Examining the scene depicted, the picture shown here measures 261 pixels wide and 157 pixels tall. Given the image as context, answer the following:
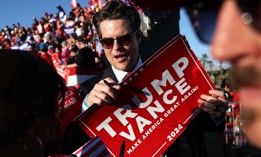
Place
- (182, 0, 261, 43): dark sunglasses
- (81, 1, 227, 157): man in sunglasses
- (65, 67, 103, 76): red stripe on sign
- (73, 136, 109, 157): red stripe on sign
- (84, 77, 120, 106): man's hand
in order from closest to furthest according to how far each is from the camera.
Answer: (182, 0, 261, 43): dark sunglasses, (73, 136, 109, 157): red stripe on sign, (84, 77, 120, 106): man's hand, (81, 1, 227, 157): man in sunglasses, (65, 67, 103, 76): red stripe on sign

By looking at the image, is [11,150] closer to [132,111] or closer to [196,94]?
[132,111]

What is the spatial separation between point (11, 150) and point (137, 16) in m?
1.38

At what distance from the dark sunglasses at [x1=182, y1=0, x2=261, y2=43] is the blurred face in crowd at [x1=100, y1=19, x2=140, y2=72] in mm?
1428

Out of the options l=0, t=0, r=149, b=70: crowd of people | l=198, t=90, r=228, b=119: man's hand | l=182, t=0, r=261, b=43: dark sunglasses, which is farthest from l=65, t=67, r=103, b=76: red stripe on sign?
l=0, t=0, r=149, b=70: crowd of people

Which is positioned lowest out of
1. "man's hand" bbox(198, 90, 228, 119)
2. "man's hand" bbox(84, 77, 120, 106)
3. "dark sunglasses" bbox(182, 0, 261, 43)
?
"man's hand" bbox(198, 90, 228, 119)

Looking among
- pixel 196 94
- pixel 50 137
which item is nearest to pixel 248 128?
pixel 50 137

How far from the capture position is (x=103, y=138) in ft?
6.31

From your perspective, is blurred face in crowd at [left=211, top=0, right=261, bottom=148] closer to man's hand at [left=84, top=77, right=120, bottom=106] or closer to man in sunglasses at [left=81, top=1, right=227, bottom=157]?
man's hand at [left=84, top=77, right=120, bottom=106]

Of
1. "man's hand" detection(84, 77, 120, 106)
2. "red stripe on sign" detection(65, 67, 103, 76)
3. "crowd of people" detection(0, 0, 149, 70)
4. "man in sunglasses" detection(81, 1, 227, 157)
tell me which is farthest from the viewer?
"crowd of people" detection(0, 0, 149, 70)

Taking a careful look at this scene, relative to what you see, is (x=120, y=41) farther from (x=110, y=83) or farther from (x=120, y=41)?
(x=110, y=83)

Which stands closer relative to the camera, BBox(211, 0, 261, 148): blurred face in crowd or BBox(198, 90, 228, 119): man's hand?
BBox(211, 0, 261, 148): blurred face in crowd

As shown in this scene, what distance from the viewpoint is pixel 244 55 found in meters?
0.68

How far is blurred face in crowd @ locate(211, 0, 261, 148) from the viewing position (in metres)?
0.67

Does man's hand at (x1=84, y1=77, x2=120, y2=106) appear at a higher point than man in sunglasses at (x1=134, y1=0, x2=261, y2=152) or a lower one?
lower
